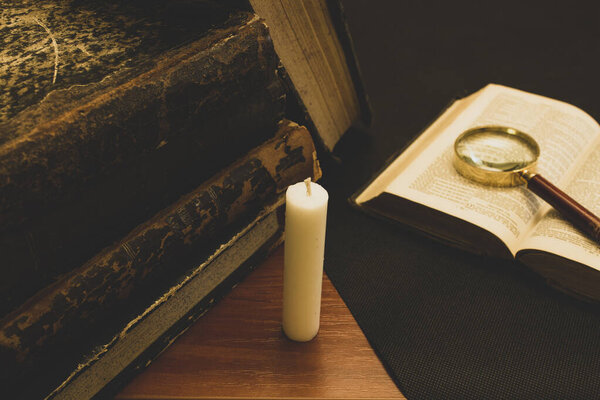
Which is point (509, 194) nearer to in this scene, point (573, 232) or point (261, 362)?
point (573, 232)

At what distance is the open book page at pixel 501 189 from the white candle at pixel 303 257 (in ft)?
0.93

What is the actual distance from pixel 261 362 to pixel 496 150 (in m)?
0.53

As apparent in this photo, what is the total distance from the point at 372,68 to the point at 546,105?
0.42 metres

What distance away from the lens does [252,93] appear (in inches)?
28.0

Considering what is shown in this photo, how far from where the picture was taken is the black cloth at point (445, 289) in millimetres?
658

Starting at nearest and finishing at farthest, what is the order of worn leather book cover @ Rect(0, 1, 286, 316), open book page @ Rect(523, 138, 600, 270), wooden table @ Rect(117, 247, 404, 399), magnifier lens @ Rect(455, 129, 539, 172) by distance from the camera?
worn leather book cover @ Rect(0, 1, 286, 316) → wooden table @ Rect(117, 247, 404, 399) → open book page @ Rect(523, 138, 600, 270) → magnifier lens @ Rect(455, 129, 539, 172)

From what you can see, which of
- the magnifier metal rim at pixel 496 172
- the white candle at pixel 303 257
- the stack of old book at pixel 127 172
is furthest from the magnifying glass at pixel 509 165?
the white candle at pixel 303 257

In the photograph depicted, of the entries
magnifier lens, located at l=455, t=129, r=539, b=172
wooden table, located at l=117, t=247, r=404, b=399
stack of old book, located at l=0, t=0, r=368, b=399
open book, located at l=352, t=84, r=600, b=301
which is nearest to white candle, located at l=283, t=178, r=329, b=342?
wooden table, located at l=117, t=247, r=404, b=399

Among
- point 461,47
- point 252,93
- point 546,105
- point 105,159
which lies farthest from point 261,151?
point 461,47

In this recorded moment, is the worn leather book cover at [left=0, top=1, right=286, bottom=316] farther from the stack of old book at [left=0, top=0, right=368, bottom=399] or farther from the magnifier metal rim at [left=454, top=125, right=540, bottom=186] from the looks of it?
the magnifier metal rim at [left=454, top=125, right=540, bottom=186]

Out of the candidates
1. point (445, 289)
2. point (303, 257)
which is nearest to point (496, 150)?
point (445, 289)

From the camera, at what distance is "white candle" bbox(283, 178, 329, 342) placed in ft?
1.82

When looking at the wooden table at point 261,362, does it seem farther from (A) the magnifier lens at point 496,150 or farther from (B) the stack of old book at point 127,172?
(A) the magnifier lens at point 496,150

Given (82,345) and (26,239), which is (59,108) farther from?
(82,345)
